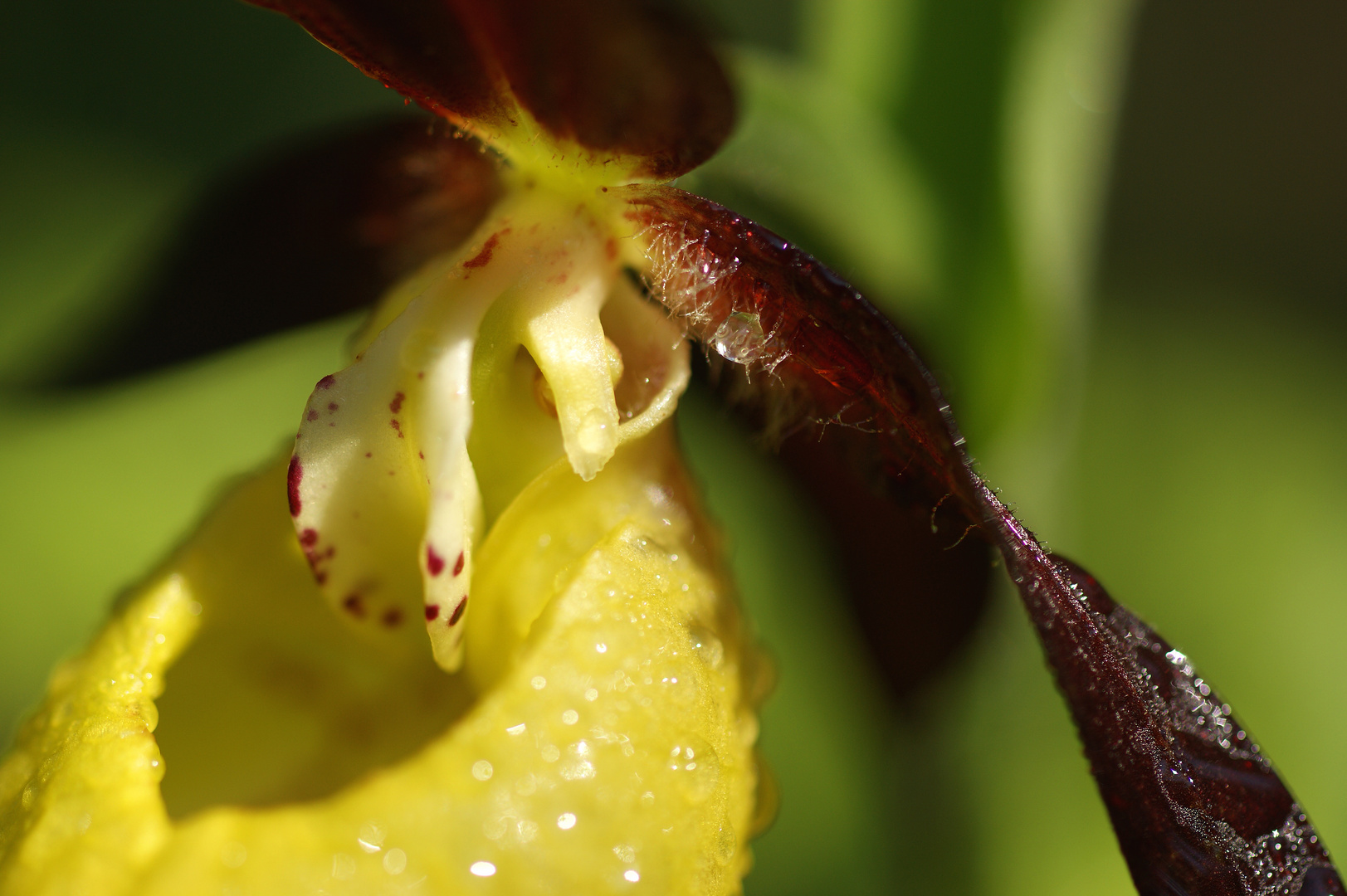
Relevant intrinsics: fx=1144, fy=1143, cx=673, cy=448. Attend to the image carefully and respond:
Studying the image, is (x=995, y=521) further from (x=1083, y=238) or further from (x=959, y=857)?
(x=959, y=857)

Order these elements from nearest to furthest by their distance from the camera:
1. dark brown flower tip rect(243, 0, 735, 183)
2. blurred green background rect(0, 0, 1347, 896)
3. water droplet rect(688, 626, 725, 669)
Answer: dark brown flower tip rect(243, 0, 735, 183) → water droplet rect(688, 626, 725, 669) → blurred green background rect(0, 0, 1347, 896)

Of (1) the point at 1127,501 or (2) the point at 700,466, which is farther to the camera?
(2) the point at 700,466

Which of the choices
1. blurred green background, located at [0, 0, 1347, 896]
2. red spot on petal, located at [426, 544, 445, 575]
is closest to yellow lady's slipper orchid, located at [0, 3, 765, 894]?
red spot on petal, located at [426, 544, 445, 575]

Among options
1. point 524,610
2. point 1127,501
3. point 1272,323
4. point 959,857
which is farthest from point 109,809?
point 1272,323

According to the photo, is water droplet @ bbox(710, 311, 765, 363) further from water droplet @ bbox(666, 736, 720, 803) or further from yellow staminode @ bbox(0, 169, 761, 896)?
water droplet @ bbox(666, 736, 720, 803)

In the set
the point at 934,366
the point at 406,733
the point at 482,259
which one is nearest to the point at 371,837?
the point at 406,733

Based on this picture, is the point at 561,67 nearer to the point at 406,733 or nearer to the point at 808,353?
the point at 808,353
